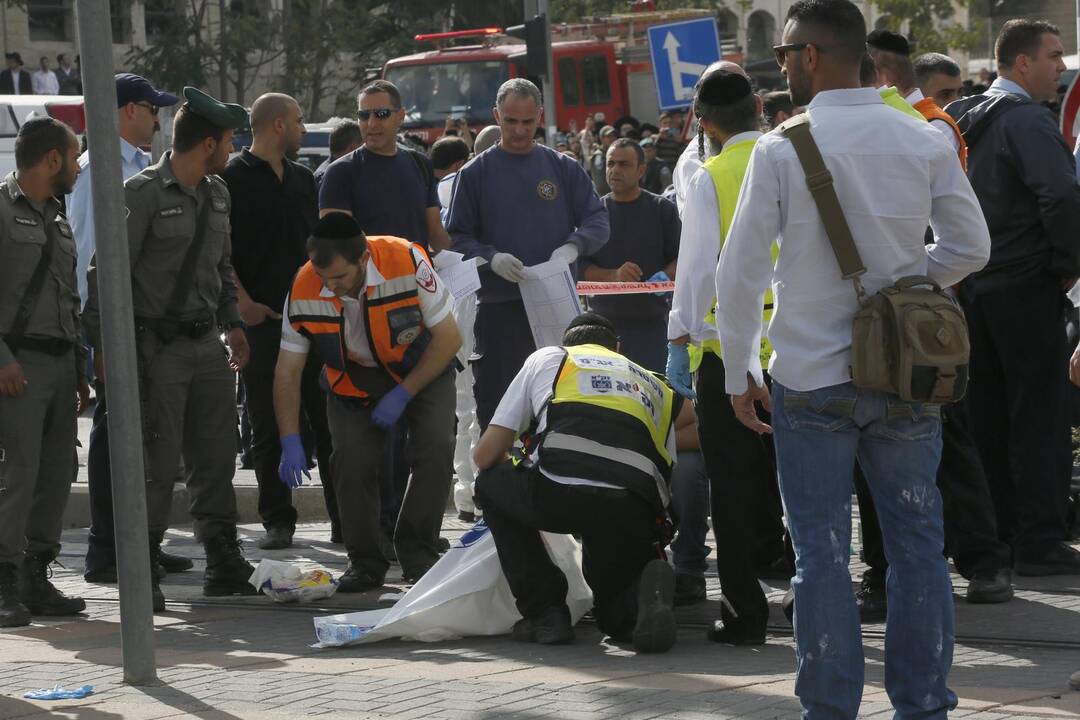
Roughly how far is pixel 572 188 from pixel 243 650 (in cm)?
333

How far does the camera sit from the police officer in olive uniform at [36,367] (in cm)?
714

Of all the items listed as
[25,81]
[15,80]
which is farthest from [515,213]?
[25,81]

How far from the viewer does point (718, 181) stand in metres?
6.04

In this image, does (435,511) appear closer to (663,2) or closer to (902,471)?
(902,471)

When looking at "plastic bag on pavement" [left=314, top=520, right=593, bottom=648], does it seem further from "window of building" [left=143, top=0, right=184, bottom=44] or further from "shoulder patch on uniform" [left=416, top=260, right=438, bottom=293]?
"window of building" [left=143, top=0, right=184, bottom=44]

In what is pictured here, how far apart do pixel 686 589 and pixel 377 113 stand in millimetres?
3162

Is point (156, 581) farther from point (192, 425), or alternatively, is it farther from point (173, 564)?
point (173, 564)

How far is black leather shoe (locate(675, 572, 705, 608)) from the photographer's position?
23.7 ft

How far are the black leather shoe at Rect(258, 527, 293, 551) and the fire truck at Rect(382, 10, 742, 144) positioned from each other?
888 inches

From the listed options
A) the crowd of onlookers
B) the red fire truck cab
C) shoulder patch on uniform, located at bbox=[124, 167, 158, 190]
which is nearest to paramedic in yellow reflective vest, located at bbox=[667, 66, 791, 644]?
shoulder patch on uniform, located at bbox=[124, 167, 158, 190]

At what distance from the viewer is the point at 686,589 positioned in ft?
23.7

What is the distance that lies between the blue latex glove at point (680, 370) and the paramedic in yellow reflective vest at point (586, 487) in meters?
0.11

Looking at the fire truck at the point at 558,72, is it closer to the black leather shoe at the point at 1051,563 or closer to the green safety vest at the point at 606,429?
the black leather shoe at the point at 1051,563

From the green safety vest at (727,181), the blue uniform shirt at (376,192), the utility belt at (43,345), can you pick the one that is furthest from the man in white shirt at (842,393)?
the blue uniform shirt at (376,192)
